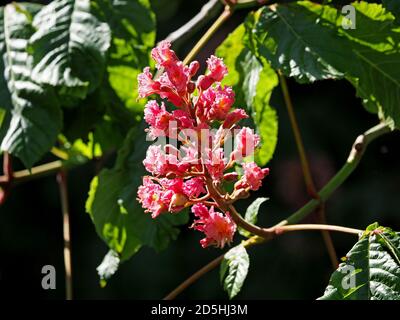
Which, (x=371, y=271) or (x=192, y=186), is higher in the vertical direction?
(x=192, y=186)

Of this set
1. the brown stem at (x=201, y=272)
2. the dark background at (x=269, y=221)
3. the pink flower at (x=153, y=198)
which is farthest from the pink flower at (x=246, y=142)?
the dark background at (x=269, y=221)

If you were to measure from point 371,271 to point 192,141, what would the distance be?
303mm

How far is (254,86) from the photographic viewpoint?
5.17ft

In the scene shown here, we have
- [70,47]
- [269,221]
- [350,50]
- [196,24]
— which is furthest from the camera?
[269,221]

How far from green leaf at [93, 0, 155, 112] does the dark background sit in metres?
1.18

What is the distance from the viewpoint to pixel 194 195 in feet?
4.06

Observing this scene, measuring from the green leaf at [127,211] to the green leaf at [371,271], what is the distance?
1.45 ft

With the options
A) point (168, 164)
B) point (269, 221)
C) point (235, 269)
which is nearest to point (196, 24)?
point (235, 269)

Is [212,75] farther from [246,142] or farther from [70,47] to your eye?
[70,47]

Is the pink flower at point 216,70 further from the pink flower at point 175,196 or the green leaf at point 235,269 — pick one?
the green leaf at point 235,269

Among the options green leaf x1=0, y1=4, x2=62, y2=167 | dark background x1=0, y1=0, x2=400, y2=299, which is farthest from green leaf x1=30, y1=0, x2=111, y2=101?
dark background x1=0, y1=0, x2=400, y2=299

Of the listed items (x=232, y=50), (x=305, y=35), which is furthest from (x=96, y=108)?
(x=305, y=35)

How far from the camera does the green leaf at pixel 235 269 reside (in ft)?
4.55

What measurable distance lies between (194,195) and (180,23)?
1.87 meters
